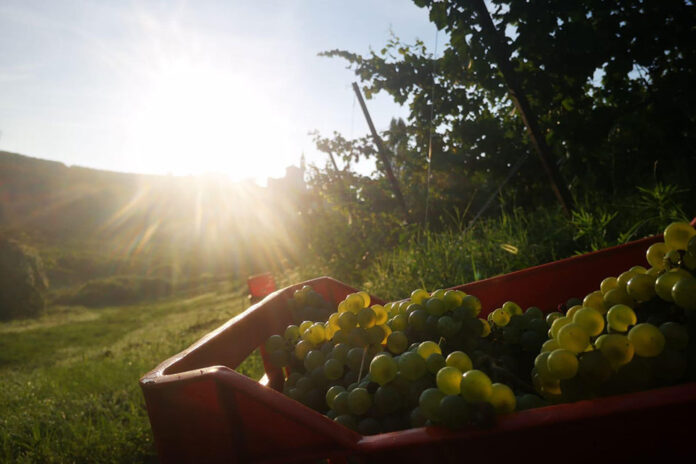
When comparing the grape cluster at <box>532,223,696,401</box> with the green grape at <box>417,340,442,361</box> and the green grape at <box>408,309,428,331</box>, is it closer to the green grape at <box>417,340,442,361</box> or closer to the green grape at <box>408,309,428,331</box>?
the green grape at <box>417,340,442,361</box>

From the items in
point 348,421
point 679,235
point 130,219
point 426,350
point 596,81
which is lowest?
point 348,421

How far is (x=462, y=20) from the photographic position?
3.44 metres

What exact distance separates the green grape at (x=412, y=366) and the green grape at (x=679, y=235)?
0.57 m

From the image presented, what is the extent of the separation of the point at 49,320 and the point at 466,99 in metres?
15.8

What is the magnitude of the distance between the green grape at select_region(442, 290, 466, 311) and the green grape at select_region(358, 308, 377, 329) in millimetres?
195

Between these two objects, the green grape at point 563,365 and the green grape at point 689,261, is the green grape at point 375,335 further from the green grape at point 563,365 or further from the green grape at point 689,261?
Answer: the green grape at point 689,261

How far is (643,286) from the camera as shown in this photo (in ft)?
2.53

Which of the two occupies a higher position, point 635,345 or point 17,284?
point 17,284

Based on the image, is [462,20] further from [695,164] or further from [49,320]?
[49,320]

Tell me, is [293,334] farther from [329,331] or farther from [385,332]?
[385,332]

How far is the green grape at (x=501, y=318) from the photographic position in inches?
40.8

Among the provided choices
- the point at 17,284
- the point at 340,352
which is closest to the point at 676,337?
the point at 340,352

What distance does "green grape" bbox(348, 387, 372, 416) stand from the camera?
82 centimetres

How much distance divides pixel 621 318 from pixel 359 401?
514 millimetres
